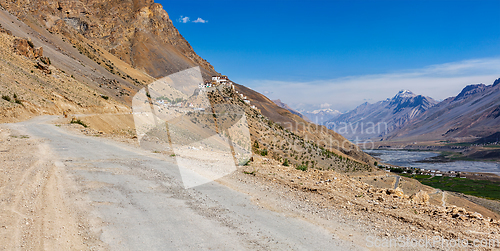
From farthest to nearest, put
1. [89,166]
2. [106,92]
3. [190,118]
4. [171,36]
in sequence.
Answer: [171,36] < [106,92] < [190,118] < [89,166]

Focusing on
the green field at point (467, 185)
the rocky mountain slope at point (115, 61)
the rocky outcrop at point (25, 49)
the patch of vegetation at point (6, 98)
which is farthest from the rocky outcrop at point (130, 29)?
the green field at point (467, 185)

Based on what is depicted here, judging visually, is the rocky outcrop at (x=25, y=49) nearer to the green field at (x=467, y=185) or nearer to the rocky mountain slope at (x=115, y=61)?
the rocky mountain slope at (x=115, y=61)

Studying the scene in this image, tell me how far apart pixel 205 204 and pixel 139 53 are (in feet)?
363

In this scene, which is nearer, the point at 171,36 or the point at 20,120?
the point at 20,120

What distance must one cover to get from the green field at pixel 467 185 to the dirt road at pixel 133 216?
247ft

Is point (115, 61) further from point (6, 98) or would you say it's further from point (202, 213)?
point (202, 213)

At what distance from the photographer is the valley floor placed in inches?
203

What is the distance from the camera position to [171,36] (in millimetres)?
130000

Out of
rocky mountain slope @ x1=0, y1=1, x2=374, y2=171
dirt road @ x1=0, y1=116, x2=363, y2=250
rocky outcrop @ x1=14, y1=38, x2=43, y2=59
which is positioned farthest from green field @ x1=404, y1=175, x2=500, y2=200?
rocky outcrop @ x1=14, y1=38, x2=43, y2=59

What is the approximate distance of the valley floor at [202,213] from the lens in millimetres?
5145

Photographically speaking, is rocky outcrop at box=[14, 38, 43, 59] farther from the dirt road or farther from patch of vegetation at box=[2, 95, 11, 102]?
the dirt road

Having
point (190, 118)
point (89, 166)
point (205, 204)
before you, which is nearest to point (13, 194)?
point (89, 166)

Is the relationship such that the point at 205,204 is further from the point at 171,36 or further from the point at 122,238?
the point at 171,36

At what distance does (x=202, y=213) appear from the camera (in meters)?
6.40
